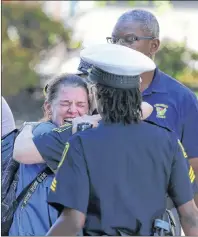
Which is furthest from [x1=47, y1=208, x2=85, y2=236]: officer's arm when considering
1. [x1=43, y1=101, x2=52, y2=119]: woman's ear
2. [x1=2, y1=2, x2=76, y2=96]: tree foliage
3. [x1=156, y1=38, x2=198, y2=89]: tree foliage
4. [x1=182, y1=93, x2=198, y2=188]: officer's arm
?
[x1=156, y1=38, x2=198, y2=89]: tree foliage

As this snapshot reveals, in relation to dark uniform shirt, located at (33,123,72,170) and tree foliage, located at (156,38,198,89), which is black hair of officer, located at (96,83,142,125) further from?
tree foliage, located at (156,38,198,89)

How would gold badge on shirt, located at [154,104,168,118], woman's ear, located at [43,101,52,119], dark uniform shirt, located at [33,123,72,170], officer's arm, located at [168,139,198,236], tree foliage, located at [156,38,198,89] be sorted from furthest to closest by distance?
1. tree foliage, located at [156,38,198,89]
2. gold badge on shirt, located at [154,104,168,118]
3. woman's ear, located at [43,101,52,119]
4. dark uniform shirt, located at [33,123,72,170]
5. officer's arm, located at [168,139,198,236]

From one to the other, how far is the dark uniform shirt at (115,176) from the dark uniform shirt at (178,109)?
123 centimetres

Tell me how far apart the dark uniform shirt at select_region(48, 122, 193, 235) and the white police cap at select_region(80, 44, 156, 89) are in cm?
17

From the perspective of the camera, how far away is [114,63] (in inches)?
111

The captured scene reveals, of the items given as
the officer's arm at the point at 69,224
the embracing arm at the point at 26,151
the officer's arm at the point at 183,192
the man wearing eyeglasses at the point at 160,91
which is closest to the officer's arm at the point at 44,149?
the embracing arm at the point at 26,151

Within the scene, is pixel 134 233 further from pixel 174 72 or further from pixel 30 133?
pixel 174 72

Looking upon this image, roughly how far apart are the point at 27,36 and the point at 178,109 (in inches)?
634

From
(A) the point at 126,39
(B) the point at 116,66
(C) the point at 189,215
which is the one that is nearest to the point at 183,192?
(C) the point at 189,215

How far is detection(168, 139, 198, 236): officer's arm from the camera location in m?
2.88

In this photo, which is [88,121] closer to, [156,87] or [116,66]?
[116,66]

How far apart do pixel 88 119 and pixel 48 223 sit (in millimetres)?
510

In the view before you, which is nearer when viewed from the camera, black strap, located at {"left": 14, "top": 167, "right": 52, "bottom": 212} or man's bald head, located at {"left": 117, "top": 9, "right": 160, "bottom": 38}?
black strap, located at {"left": 14, "top": 167, "right": 52, "bottom": 212}

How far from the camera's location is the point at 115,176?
2.77m
